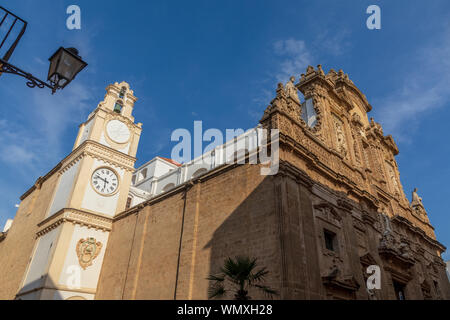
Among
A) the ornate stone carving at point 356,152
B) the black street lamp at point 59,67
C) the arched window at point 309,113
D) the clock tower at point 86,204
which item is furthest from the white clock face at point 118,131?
the black street lamp at point 59,67

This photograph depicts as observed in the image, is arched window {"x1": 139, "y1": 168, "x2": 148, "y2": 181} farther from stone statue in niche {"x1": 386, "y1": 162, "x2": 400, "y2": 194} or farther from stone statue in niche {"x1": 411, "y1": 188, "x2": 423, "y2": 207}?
stone statue in niche {"x1": 411, "y1": 188, "x2": 423, "y2": 207}

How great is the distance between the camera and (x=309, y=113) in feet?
63.2

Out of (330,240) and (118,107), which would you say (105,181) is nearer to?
(118,107)

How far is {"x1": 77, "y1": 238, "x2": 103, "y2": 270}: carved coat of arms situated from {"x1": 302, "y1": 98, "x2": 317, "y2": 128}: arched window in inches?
575

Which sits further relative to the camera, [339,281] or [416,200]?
[416,200]

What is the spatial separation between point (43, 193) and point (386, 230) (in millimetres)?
24300

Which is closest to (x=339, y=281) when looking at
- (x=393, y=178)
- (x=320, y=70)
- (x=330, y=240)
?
(x=330, y=240)

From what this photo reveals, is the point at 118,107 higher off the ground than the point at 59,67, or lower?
higher

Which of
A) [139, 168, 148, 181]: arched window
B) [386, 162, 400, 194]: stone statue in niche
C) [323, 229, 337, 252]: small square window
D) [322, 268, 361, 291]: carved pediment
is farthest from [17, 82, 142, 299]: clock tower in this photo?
[386, 162, 400, 194]: stone statue in niche

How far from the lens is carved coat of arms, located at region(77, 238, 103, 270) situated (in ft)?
62.4

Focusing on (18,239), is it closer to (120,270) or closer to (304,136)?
(120,270)

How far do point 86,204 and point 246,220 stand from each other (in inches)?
495

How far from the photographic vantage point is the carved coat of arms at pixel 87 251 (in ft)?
62.4

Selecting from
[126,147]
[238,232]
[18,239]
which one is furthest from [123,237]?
[18,239]
